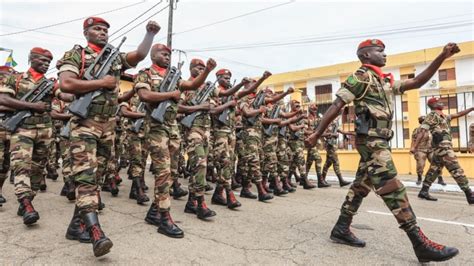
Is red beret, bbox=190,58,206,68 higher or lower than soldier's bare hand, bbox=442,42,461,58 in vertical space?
higher

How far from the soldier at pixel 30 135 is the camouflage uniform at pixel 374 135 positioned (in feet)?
11.7

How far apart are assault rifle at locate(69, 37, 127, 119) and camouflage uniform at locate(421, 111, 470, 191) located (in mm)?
5815

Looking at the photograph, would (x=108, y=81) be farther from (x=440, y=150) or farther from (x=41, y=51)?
(x=440, y=150)

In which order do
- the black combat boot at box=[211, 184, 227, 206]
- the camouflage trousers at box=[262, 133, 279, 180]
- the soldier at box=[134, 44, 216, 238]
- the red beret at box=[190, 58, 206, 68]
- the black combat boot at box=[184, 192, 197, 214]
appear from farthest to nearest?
the camouflage trousers at box=[262, 133, 279, 180]
the black combat boot at box=[211, 184, 227, 206]
the red beret at box=[190, 58, 206, 68]
the black combat boot at box=[184, 192, 197, 214]
the soldier at box=[134, 44, 216, 238]

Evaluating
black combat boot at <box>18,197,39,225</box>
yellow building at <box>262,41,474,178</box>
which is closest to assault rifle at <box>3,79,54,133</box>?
black combat boot at <box>18,197,39,225</box>

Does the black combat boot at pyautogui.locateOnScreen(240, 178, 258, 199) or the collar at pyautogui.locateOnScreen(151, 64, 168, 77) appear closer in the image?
the collar at pyautogui.locateOnScreen(151, 64, 168, 77)

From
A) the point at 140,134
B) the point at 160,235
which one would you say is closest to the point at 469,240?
the point at 160,235

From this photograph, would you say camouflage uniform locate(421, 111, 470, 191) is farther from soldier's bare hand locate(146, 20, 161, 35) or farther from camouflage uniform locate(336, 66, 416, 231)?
soldier's bare hand locate(146, 20, 161, 35)

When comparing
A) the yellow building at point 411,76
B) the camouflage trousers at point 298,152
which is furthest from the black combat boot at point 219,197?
the yellow building at point 411,76

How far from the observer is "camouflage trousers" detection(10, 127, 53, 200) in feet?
13.2

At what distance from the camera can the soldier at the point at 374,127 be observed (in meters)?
3.13

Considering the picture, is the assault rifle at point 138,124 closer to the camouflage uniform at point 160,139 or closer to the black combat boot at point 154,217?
the camouflage uniform at point 160,139

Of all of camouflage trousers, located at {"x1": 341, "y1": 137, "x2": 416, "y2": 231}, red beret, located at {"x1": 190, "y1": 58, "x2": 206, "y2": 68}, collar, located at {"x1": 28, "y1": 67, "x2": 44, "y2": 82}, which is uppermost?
red beret, located at {"x1": 190, "y1": 58, "x2": 206, "y2": 68}

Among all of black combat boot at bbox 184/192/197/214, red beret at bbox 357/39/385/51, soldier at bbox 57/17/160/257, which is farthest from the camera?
black combat boot at bbox 184/192/197/214
